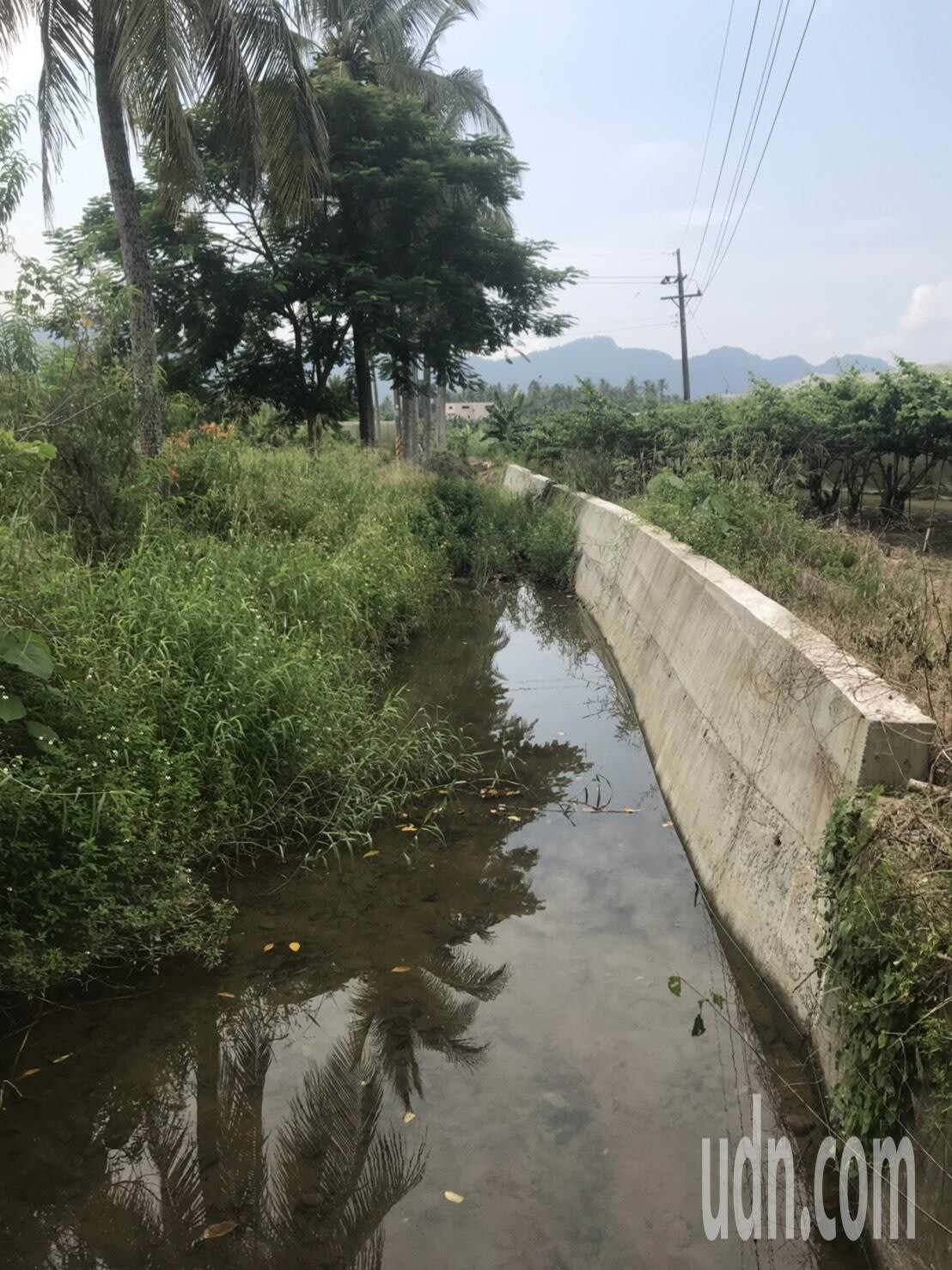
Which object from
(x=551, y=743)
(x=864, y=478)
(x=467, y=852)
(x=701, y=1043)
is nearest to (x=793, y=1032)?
(x=701, y=1043)

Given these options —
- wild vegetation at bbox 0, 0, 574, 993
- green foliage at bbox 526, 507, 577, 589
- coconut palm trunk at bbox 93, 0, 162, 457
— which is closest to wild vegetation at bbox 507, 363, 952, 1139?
green foliage at bbox 526, 507, 577, 589

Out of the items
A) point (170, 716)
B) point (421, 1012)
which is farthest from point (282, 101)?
point (421, 1012)

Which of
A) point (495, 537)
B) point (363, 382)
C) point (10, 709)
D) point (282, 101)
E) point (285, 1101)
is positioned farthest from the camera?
point (363, 382)

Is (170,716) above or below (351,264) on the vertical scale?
below

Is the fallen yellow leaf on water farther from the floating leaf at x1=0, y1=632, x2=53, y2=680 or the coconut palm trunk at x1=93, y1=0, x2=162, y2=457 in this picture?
the coconut palm trunk at x1=93, y1=0, x2=162, y2=457

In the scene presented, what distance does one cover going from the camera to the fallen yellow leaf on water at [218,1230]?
2.65m

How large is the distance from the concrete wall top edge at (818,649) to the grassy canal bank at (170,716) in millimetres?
2162

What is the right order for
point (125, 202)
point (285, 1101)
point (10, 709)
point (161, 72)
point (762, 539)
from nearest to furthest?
point (285, 1101)
point (10, 709)
point (762, 539)
point (161, 72)
point (125, 202)

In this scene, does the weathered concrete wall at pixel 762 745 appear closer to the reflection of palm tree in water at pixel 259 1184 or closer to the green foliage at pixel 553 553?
the reflection of palm tree in water at pixel 259 1184

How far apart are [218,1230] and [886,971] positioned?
2.11 meters

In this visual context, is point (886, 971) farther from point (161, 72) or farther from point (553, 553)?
point (553, 553)

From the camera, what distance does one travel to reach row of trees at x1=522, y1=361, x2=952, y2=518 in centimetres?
1271

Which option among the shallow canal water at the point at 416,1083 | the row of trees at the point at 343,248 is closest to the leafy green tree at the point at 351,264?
the row of trees at the point at 343,248

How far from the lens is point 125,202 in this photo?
9.60 m
